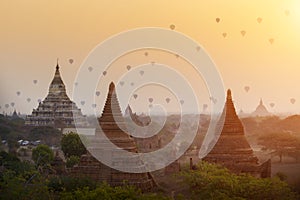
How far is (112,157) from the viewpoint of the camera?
1933 centimetres

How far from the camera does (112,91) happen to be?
20.9 m

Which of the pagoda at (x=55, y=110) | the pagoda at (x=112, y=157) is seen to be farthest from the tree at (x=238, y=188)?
the pagoda at (x=55, y=110)

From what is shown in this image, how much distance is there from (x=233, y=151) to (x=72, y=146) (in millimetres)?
9481

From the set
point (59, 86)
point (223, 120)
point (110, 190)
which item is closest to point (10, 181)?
point (110, 190)

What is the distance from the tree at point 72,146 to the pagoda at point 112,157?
6830 millimetres

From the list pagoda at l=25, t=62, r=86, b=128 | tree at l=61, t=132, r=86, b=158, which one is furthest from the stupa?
tree at l=61, t=132, r=86, b=158

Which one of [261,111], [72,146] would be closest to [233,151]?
[72,146]

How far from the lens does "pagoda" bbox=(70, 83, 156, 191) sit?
18797 millimetres

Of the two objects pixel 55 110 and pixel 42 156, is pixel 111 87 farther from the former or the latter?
pixel 55 110

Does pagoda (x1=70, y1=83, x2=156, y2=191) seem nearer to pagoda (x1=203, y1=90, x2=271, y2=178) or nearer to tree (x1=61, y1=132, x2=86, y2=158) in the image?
pagoda (x1=203, y1=90, x2=271, y2=178)

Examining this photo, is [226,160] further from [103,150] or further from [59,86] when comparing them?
[59,86]

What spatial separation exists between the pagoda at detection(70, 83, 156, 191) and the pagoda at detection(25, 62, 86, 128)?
21.9m

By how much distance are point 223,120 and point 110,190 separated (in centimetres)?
983

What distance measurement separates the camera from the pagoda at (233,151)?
20.5 m
